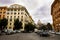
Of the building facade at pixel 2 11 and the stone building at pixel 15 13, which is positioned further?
the stone building at pixel 15 13

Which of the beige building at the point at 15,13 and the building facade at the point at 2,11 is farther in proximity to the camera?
the beige building at the point at 15,13

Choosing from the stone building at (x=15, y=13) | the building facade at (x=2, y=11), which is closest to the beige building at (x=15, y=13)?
the stone building at (x=15, y=13)

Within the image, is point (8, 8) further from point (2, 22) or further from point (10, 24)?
point (2, 22)

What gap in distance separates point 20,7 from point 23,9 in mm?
2975

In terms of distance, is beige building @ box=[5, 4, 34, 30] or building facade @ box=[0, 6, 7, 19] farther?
beige building @ box=[5, 4, 34, 30]

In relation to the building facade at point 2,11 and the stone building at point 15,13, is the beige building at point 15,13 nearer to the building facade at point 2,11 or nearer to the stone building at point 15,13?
the stone building at point 15,13

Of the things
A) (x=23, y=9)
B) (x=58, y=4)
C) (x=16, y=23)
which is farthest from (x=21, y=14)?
(x=58, y=4)

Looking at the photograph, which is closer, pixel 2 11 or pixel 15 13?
pixel 2 11

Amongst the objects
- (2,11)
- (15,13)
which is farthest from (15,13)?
(2,11)

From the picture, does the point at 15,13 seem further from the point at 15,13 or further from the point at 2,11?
the point at 2,11

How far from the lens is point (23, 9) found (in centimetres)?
9088

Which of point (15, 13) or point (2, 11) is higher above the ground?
point (2, 11)

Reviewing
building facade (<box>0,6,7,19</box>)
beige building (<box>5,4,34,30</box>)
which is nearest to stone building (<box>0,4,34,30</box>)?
beige building (<box>5,4,34,30</box>)

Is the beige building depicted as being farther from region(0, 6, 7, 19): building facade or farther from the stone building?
region(0, 6, 7, 19): building facade
